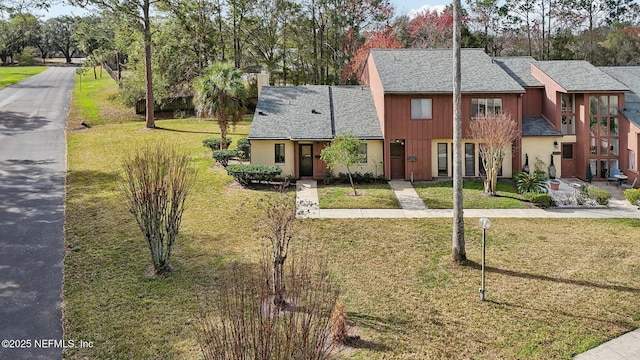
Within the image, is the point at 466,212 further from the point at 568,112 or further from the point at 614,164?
the point at 614,164

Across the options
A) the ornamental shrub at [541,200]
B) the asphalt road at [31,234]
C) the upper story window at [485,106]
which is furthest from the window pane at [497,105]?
the asphalt road at [31,234]

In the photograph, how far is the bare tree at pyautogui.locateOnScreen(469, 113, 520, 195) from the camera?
22484 millimetres

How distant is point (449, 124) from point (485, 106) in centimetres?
202

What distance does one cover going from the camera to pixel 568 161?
26359mm

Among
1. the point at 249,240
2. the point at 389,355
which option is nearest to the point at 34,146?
the point at 249,240

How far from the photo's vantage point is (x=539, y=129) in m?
25.9

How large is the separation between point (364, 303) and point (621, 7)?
54532mm

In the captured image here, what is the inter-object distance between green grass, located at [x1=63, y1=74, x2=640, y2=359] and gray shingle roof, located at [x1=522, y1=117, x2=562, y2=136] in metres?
7.38

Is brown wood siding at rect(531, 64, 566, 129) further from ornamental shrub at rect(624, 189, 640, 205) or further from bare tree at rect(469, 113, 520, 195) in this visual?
ornamental shrub at rect(624, 189, 640, 205)

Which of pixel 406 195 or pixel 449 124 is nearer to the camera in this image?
pixel 406 195

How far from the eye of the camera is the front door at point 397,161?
2561cm

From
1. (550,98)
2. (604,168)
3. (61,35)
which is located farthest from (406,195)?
(61,35)

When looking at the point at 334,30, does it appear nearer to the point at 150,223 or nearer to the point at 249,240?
the point at 249,240

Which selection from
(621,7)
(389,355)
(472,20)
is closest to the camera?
(389,355)
